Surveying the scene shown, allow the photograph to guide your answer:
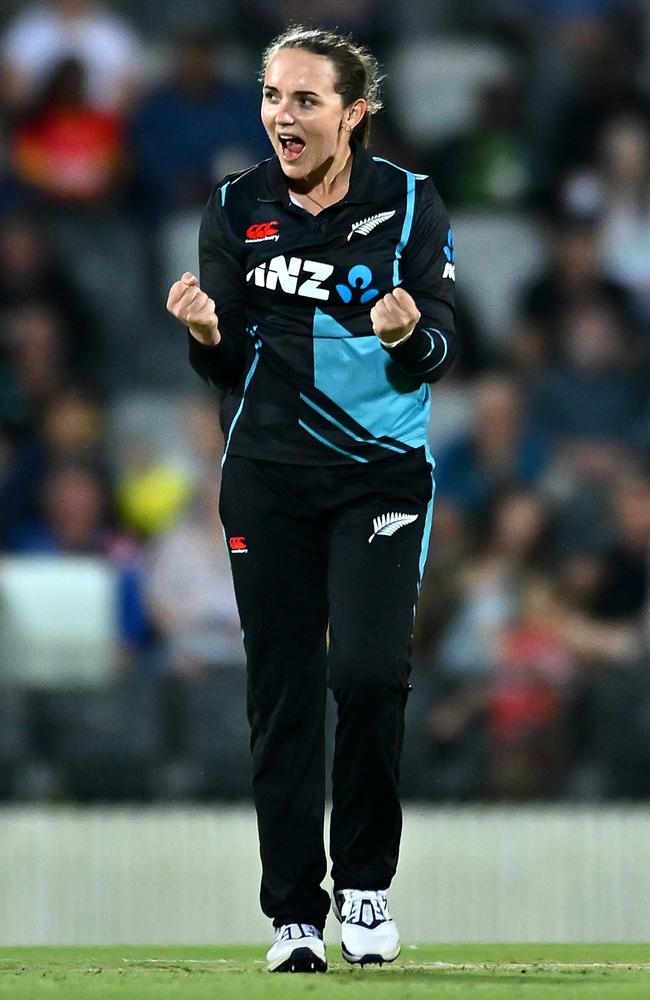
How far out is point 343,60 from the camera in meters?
4.33

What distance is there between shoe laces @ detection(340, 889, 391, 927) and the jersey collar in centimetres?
149

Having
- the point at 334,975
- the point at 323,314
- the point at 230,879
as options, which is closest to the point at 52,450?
the point at 230,879

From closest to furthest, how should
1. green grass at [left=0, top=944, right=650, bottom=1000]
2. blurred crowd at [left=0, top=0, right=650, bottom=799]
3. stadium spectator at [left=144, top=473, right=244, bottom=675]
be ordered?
1. green grass at [left=0, top=944, right=650, bottom=1000]
2. blurred crowd at [left=0, top=0, right=650, bottom=799]
3. stadium spectator at [left=144, top=473, right=244, bottom=675]

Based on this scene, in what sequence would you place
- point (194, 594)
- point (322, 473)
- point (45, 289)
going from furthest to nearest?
point (45, 289)
point (194, 594)
point (322, 473)

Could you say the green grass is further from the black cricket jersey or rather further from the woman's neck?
the woman's neck

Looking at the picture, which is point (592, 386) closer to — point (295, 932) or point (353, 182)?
point (353, 182)

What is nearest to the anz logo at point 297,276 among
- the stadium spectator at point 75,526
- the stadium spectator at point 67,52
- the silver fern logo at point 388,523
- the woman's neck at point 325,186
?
the woman's neck at point 325,186

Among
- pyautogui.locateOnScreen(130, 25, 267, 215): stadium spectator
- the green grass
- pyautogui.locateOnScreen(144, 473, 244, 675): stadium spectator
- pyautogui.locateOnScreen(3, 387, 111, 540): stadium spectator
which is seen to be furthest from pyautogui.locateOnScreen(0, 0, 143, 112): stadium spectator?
the green grass

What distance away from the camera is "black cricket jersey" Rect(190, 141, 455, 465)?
14.0ft

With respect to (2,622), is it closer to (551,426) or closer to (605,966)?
(551,426)

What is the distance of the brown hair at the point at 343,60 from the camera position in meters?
4.29

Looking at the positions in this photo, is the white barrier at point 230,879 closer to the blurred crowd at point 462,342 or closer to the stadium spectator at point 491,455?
the blurred crowd at point 462,342

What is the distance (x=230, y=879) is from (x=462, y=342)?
11.8 ft

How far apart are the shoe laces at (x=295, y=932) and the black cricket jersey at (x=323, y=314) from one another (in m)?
0.99
